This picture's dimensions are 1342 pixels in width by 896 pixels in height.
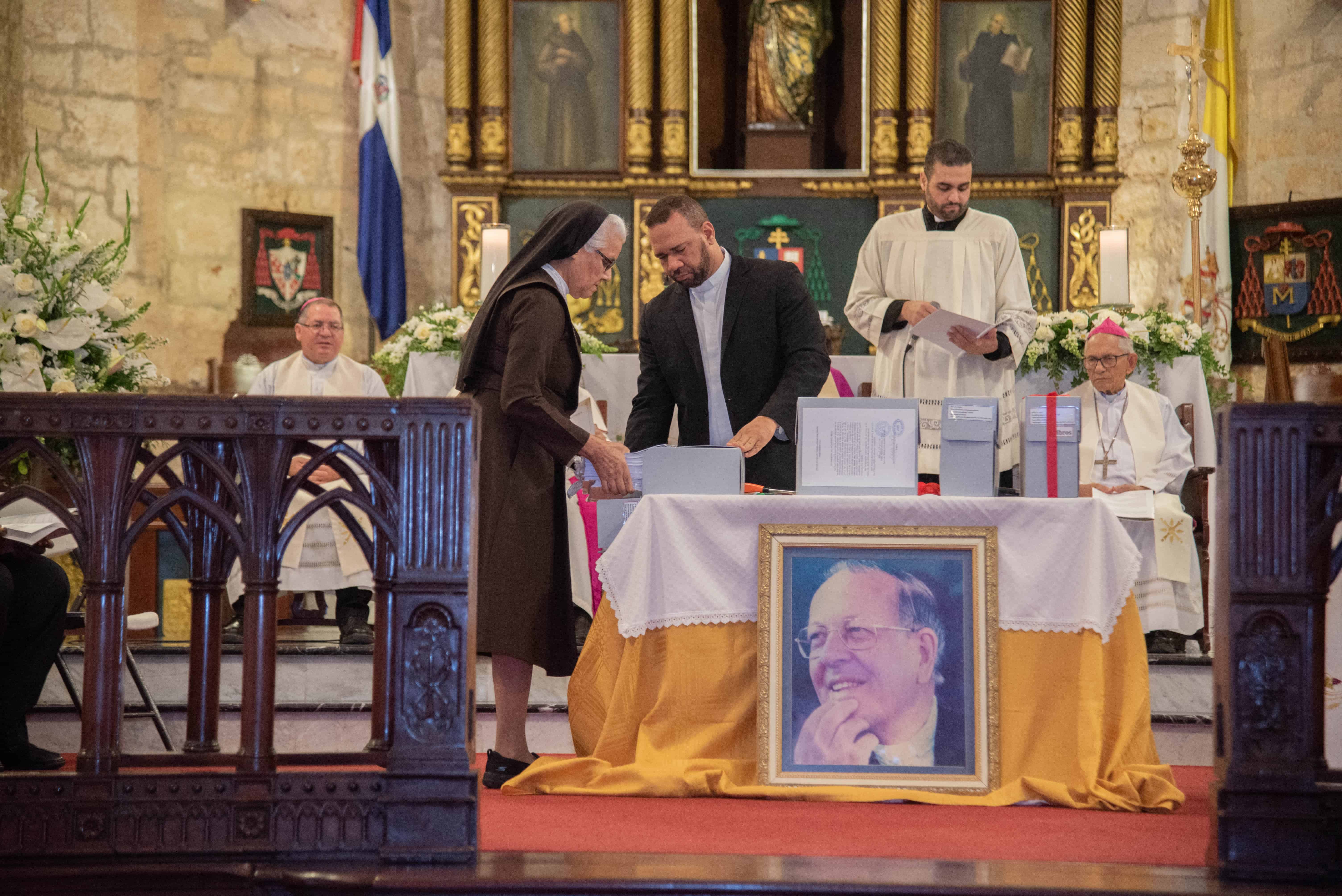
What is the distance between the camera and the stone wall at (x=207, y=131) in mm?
8703

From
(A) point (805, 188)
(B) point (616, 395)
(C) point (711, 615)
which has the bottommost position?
(C) point (711, 615)

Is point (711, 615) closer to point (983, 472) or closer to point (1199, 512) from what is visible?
point (983, 472)

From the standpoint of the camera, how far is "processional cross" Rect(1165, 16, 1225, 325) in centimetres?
716

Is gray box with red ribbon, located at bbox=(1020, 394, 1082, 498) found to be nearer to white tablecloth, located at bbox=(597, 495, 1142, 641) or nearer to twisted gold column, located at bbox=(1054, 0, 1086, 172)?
white tablecloth, located at bbox=(597, 495, 1142, 641)

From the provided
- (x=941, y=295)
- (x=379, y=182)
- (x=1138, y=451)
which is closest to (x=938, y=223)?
(x=941, y=295)

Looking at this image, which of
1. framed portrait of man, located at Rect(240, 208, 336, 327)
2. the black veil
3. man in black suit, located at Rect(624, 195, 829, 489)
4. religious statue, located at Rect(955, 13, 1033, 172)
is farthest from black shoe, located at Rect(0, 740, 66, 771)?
religious statue, located at Rect(955, 13, 1033, 172)

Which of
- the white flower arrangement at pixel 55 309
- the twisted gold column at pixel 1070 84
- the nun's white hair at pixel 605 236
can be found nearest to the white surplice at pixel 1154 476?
the nun's white hair at pixel 605 236

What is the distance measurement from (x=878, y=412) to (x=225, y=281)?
659 cm

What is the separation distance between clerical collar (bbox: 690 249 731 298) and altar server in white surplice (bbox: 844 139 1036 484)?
45.5 inches

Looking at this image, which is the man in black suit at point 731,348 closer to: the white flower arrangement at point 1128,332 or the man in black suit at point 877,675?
the man in black suit at point 877,675

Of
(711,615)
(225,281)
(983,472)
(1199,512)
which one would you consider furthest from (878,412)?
(225,281)

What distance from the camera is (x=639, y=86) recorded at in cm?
891

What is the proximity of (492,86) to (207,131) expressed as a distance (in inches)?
78.7

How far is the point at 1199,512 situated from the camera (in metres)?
6.13
